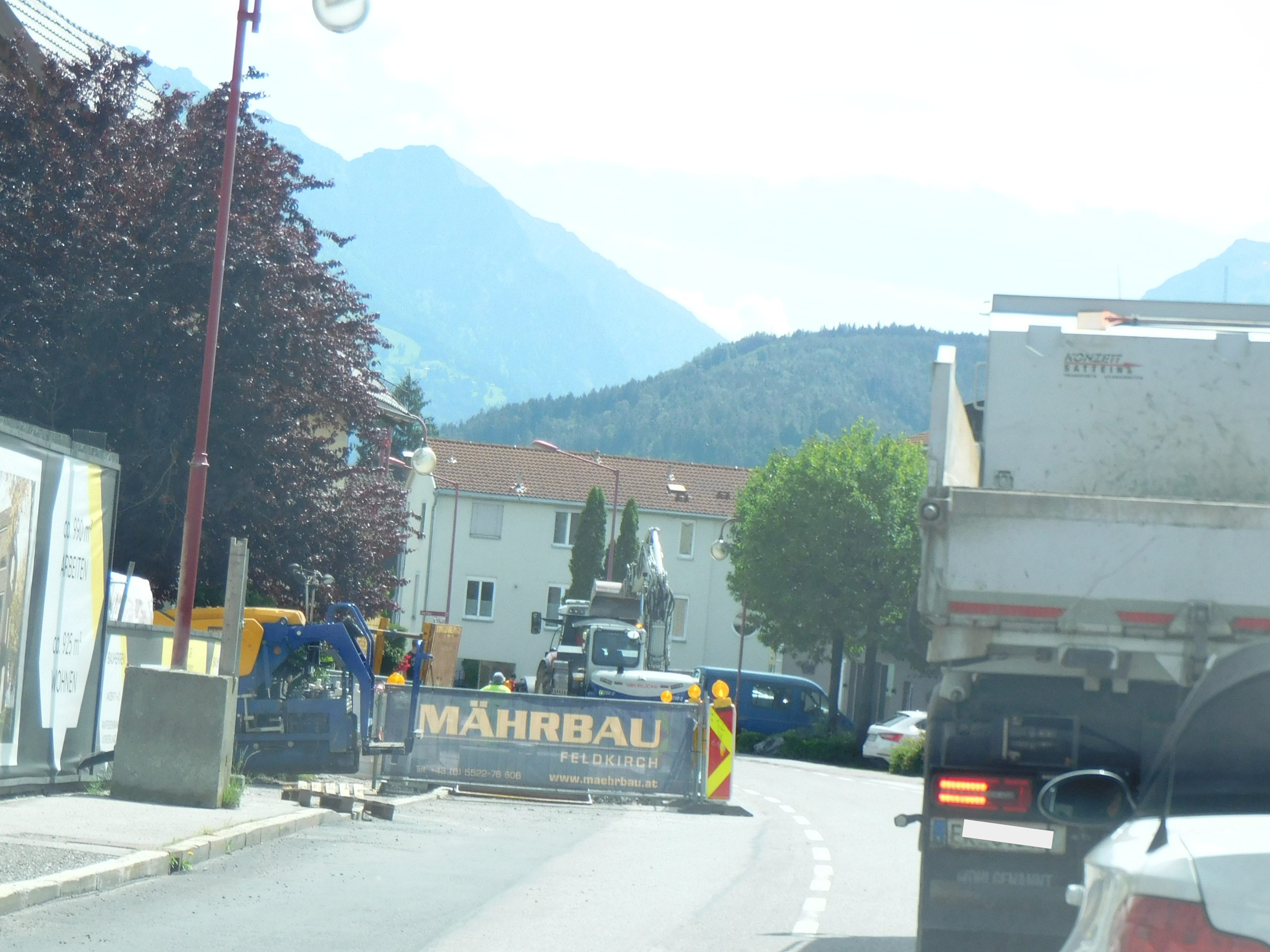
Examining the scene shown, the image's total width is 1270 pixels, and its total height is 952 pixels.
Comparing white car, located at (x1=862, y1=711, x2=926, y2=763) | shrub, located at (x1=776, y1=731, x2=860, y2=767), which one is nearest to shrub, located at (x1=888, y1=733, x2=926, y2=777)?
white car, located at (x1=862, y1=711, x2=926, y2=763)

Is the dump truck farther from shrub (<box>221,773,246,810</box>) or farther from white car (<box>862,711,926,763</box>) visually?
white car (<box>862,711,926,763</box>)

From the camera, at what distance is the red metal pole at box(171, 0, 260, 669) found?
1594 centimetres

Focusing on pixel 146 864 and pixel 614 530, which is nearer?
pixel 146 864

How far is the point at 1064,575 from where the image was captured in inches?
285

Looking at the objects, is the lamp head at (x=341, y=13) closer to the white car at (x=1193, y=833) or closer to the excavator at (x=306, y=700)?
the excavator at (x=306, y=700)

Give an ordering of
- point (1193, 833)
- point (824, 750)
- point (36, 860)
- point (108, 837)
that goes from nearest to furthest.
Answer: point (1193, 833)
point (36, 860)
point (108, 837)
point (824, 750)

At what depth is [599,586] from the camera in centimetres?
4328

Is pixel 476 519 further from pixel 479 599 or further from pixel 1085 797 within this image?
pixel 1085 797

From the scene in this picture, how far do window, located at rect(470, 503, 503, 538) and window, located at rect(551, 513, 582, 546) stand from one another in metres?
2.66

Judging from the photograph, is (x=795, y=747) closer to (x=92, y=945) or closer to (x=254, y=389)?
(x=254, y=389)

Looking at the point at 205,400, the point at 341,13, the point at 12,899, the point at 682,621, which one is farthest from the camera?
the point at 682,621

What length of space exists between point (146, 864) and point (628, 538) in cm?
6229

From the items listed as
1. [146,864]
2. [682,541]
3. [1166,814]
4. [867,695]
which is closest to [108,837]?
[146,864]

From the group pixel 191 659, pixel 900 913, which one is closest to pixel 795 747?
pixel 191 659
